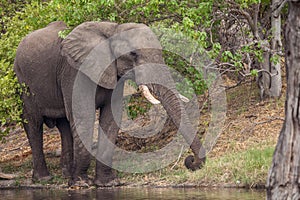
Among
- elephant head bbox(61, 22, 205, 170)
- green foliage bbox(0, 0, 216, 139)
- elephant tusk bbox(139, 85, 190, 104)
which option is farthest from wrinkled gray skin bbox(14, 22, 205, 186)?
green foliage bbox(0, 0, 216, 139)

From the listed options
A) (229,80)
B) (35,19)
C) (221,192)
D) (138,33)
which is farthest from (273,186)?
(229,80)

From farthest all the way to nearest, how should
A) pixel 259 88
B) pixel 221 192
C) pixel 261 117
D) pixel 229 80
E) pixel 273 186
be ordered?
pixel 229 80, pixel 259 88, pixel 261 117, pixel 221 192, pixel 273 186

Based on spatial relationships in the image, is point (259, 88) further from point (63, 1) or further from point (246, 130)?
point (63, 1)

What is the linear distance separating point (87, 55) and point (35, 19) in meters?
2.10

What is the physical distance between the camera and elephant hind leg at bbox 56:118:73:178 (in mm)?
15663

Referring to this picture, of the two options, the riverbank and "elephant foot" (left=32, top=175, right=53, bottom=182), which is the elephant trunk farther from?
"elephant foot" (left=32, top=175, right=53, bottom=182)

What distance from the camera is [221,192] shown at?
12297 mm

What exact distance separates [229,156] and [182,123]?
0.98m

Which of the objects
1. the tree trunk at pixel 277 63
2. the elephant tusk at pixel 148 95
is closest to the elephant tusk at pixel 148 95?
the elephant tusk at pixel 148 95

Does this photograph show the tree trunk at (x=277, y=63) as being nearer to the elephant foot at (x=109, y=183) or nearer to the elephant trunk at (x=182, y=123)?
the elephant trunk at (x=182, y=123)

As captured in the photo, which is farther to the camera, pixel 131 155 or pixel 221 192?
pixel 131 155

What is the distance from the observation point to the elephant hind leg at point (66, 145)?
1566cm

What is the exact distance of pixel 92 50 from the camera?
1467 cm

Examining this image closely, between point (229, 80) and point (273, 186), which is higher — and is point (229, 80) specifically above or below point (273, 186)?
above
